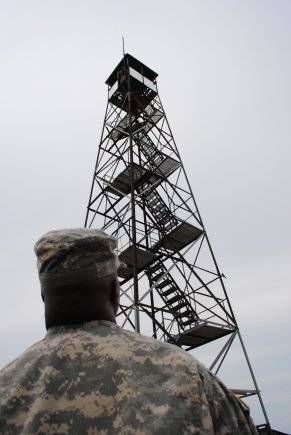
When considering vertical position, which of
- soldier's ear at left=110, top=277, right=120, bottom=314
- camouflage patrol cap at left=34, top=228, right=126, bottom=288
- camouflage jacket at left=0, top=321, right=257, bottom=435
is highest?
camouflage patrol cap at left=34, top=228, right=126, bottom=288

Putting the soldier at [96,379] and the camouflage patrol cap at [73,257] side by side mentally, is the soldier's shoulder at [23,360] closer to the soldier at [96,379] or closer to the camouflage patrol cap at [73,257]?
the soldier at [96,379]

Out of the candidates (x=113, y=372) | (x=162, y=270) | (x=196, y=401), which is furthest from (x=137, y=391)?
(x=162, y=270)

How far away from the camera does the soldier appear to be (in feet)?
4.11

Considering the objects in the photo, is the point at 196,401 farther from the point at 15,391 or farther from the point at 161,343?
the point at 15,391

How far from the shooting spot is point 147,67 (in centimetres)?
1619

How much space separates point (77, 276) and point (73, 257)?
0.10 metres

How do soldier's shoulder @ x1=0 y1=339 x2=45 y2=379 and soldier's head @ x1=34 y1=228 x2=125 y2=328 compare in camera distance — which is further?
soldier's head @ x1=34 y1=228 x2=125 y2=328

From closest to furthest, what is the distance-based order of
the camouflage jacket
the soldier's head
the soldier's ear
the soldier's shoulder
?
the camouflage jacket, the soldier's shoulder, the soldier's head, the soldier's ear

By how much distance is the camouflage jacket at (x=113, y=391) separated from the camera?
124cm

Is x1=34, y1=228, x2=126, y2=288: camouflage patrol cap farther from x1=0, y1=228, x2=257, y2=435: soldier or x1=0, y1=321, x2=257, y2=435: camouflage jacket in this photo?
x1=0, y1=321, x2=257, y2=435: camouflage jacket

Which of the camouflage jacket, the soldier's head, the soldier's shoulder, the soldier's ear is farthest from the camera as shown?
the soldier's ear

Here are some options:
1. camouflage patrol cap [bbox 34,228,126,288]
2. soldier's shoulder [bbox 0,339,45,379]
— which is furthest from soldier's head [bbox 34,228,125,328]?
soldier's shoulder [bbox 0,339,45,379]

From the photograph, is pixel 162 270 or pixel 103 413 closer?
pixel 103 413

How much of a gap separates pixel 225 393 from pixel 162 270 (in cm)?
1155
